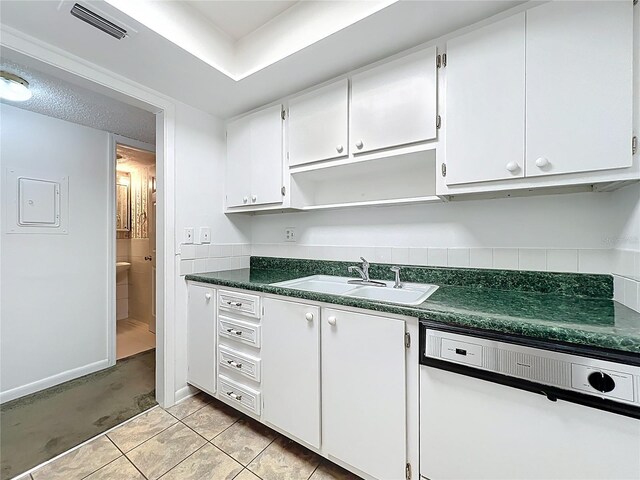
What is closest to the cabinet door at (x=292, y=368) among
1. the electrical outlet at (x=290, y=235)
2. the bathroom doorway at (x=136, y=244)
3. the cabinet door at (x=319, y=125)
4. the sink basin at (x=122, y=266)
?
the electrical outlet at (x=290, y=235)

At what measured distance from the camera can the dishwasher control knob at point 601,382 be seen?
2.48 feet

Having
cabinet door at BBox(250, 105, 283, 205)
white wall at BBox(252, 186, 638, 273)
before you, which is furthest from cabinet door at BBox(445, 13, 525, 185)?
cabinet door at BBox(250, 105, 283, 205)

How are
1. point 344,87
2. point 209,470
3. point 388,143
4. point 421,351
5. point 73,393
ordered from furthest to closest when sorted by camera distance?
point 73,393
point 344,87
point 388,143
point 209,470
point 421,351

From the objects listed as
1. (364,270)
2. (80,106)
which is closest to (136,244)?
(80,106)

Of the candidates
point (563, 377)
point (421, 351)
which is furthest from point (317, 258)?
point (563, 377)

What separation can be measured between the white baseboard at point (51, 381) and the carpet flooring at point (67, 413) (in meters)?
0.05

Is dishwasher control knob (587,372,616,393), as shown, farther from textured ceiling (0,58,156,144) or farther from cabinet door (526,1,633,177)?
textured ceiling (0,58,156,144)

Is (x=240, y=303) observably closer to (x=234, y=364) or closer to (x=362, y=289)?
(x=234, y=364)

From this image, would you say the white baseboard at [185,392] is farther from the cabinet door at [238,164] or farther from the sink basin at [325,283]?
the cabinet door at [238,164]

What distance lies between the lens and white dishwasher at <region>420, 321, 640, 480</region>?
2.51ft

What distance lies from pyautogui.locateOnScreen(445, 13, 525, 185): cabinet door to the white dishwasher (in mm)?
735

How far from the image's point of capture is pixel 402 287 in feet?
5.32

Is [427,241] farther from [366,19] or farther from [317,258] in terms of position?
[366,19]

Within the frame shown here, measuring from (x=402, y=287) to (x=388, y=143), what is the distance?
2.73 feet
